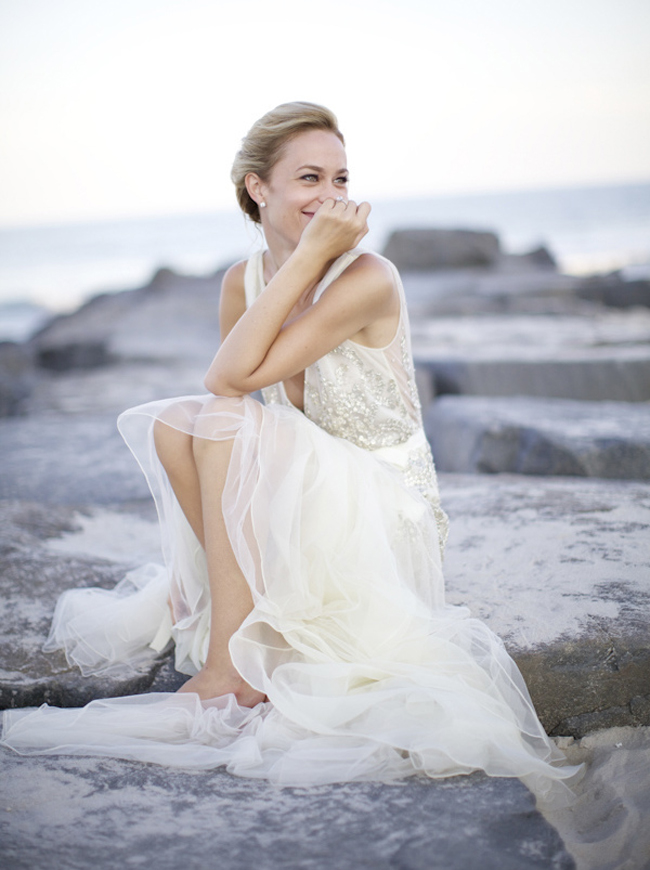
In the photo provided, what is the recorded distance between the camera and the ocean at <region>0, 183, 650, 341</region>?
23.4m

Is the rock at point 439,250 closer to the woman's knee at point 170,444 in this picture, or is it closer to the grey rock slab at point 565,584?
the grey rock slab at point 565,584

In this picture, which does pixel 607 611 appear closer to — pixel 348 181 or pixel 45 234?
pixel 348 181

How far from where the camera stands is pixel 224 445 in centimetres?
192

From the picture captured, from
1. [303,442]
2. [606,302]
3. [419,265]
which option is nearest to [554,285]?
[606,302]

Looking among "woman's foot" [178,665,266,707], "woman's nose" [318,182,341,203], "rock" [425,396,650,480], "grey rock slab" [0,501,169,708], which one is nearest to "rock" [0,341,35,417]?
"grey rock slab" [0,501,169,708]

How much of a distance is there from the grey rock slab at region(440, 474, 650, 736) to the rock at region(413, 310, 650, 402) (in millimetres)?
2024

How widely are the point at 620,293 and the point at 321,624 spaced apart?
814 cm

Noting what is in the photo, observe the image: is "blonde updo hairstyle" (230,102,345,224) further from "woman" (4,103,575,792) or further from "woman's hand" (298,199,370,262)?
"woman's hand" (298,199,370,262)

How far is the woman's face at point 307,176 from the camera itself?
7.65 ft

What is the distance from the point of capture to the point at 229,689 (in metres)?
1.87

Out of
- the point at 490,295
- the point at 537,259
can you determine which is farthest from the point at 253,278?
the point at 537,259

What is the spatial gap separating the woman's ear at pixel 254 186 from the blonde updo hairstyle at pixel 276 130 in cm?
1

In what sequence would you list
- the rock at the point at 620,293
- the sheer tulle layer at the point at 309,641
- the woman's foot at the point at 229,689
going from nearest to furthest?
the sheer tulle layer at the point at 309,641
the woman's foot at the point at 229,689
the rock at the point at 620,293

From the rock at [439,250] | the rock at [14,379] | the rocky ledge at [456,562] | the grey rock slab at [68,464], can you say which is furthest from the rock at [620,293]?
the grey rock slab at [68,464]
